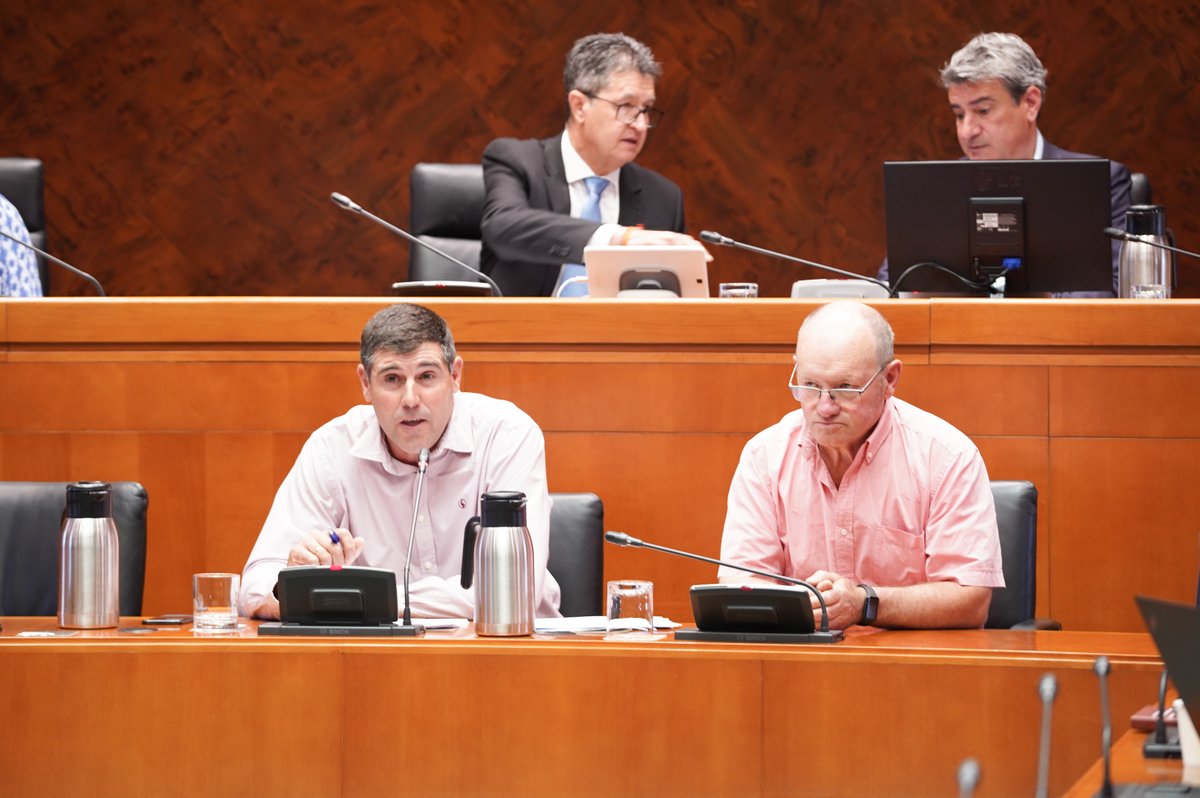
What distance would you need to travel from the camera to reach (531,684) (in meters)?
2.36

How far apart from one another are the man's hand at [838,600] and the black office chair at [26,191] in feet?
9.94

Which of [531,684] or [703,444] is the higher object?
[703,444]

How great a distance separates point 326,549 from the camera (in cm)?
282

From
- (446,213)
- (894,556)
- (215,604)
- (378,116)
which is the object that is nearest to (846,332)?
(894,556)

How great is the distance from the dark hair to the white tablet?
734 millimetres

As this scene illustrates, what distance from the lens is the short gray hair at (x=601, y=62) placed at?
182 inches

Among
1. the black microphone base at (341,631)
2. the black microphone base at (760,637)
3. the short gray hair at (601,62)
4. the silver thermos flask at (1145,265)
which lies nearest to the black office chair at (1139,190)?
the silver thermos flask at (1145,265)

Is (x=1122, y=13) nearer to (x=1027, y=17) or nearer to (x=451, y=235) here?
(x=1027, y=17)

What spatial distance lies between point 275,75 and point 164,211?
0.64m

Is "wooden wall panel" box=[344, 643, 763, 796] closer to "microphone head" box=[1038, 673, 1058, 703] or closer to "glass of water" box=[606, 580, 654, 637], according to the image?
"glass of water" box=[606, 580, 654, 637]

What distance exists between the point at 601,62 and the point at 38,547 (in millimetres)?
2225

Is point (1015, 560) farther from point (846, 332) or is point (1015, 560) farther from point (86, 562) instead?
point (86, 562)

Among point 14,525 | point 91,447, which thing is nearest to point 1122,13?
point 91,447

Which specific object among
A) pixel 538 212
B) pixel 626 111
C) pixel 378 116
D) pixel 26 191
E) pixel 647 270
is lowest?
pixel 647 270
